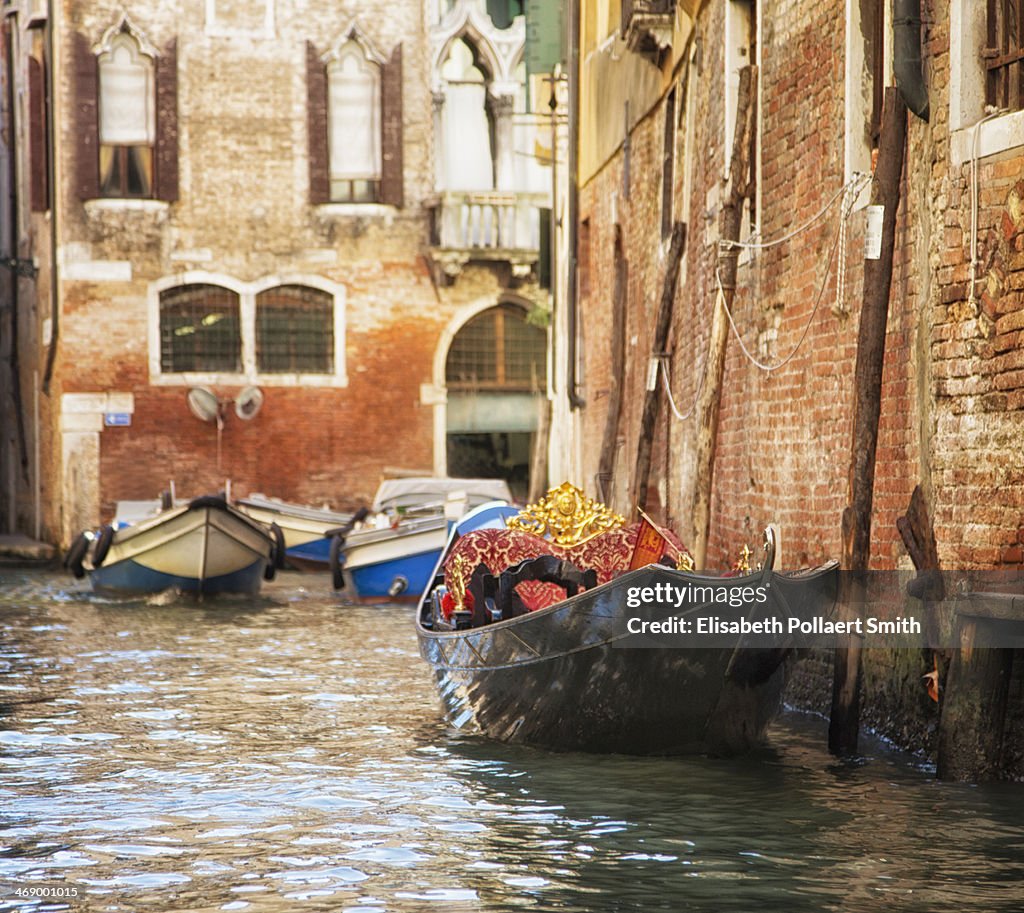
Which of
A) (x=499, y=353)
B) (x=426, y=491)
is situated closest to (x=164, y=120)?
(x=499, y=353)

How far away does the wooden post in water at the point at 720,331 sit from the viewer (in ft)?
33.3

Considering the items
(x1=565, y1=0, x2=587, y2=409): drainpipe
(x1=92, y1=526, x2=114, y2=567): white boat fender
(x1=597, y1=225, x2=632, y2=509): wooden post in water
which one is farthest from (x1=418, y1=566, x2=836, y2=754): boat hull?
(x1=565, y1=0, x2=587, y2=409): drainpipe

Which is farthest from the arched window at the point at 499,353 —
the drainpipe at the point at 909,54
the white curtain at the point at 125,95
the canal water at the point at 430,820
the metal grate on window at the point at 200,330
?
the drainpipe at the point at 909,54

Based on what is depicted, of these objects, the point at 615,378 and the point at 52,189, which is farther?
the point at 52,189

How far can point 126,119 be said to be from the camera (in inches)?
909

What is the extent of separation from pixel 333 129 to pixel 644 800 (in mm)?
18024

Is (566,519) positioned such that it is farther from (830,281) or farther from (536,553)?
Result: (830,281)

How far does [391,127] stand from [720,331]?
13789mm

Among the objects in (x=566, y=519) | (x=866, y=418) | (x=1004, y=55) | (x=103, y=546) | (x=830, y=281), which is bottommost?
(x=103, y=546)

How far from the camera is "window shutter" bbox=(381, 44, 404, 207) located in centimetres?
2362

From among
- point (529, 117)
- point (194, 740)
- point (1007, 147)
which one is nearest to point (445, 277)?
point (529, 117)

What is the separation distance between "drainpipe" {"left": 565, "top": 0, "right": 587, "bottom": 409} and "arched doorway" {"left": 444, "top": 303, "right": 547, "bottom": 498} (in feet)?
17.7

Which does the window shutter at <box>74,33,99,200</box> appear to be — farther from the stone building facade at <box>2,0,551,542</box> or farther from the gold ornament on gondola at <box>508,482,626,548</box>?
the gold ornament on gondola at <box>508,482,626,548</box>

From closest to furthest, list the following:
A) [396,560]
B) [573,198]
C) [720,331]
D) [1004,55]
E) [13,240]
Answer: [1004,55]
[720,331]
[396,560]
[573,198]
[13,240]
